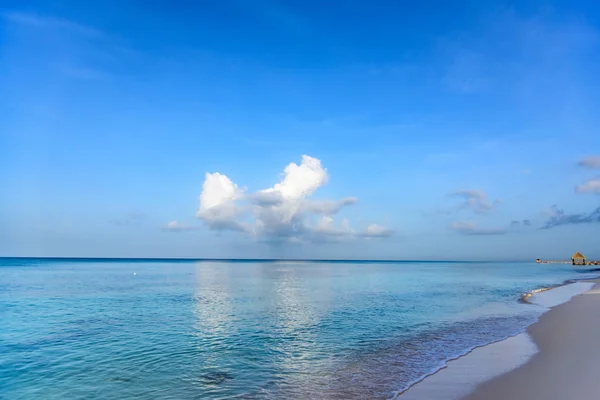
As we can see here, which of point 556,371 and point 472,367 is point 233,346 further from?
point 556,371

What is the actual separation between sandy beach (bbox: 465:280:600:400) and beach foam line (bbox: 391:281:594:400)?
33 cm

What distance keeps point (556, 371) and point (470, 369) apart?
8.01ft

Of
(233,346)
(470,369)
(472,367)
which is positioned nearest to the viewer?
(470,369)

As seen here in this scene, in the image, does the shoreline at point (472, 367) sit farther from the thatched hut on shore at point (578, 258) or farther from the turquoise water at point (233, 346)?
the thatched hut on shore at point (578, 258)

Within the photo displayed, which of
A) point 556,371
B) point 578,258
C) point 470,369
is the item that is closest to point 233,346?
point 470,369

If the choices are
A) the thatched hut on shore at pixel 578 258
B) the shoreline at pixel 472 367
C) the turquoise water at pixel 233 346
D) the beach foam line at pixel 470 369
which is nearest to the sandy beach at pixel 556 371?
the shoreline at pixel 472 367

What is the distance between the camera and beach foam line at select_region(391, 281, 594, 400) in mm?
11211

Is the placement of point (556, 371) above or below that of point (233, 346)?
above

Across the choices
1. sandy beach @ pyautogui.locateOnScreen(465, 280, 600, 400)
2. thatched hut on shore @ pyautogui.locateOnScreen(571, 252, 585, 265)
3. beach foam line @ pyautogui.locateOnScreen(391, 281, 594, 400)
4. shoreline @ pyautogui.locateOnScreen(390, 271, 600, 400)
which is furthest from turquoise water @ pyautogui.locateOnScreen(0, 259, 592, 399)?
thatched hut on shore @ pyautogui.locateOnScreen(571, 252, 585, 265)

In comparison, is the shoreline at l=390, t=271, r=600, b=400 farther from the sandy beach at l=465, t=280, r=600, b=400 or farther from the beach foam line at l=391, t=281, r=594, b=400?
the sandy beach at l=465, t=280, r=600, b=400

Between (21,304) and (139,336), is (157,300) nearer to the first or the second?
(21,304)

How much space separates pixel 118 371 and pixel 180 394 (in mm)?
3651

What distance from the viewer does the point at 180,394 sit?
11617 millimetres

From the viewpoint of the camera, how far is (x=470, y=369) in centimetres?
1340
